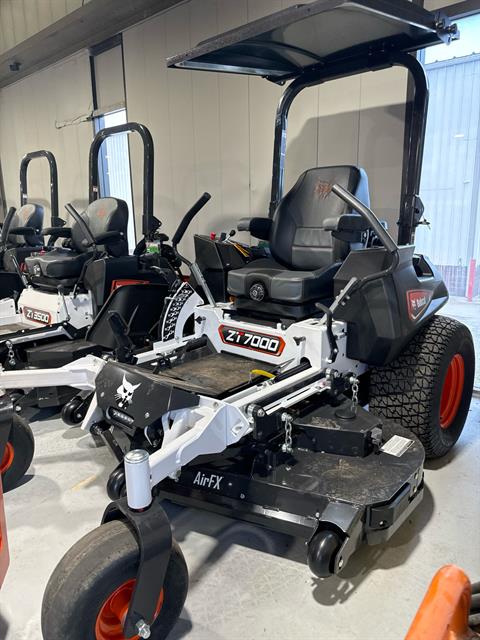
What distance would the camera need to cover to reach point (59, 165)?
625 cm

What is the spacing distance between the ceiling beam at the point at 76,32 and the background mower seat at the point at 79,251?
6.61 ft

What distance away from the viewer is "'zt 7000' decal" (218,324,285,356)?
7.08 ft

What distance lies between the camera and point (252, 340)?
2283 mm

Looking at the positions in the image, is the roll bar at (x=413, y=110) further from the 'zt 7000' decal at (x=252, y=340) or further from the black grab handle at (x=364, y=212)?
the 'zt 7000' decal at (x=252, y=340)

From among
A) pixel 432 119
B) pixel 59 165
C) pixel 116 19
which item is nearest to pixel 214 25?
pixel 116 19

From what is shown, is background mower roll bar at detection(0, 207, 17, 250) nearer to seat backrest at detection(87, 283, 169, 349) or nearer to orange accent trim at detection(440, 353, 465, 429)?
seat backrest at detection(87, 283, 169, 349)

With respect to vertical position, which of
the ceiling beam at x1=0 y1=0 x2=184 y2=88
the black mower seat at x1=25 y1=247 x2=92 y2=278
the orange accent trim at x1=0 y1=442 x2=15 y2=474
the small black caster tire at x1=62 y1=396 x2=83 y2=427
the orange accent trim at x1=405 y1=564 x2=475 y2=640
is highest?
the ceiling beam at x1=0 y1=0 x2=184 y2=88

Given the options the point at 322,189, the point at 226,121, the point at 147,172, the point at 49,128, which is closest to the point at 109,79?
the point at 49,128

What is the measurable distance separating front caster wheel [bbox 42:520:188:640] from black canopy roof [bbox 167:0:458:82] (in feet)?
5.71

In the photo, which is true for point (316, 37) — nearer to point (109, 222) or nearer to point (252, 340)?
point (252, 340)

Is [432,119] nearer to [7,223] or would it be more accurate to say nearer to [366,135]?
[366,135]

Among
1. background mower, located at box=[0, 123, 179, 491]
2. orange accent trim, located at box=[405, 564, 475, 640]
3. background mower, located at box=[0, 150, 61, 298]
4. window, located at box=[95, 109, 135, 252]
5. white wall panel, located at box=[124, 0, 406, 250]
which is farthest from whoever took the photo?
window, located at box=[95, 109, 135, 252]

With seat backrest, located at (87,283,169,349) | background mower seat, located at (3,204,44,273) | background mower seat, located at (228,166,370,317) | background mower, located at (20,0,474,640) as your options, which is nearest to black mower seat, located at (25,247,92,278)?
seat backrest, located at (87,283,169,349)

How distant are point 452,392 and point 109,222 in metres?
2.55
